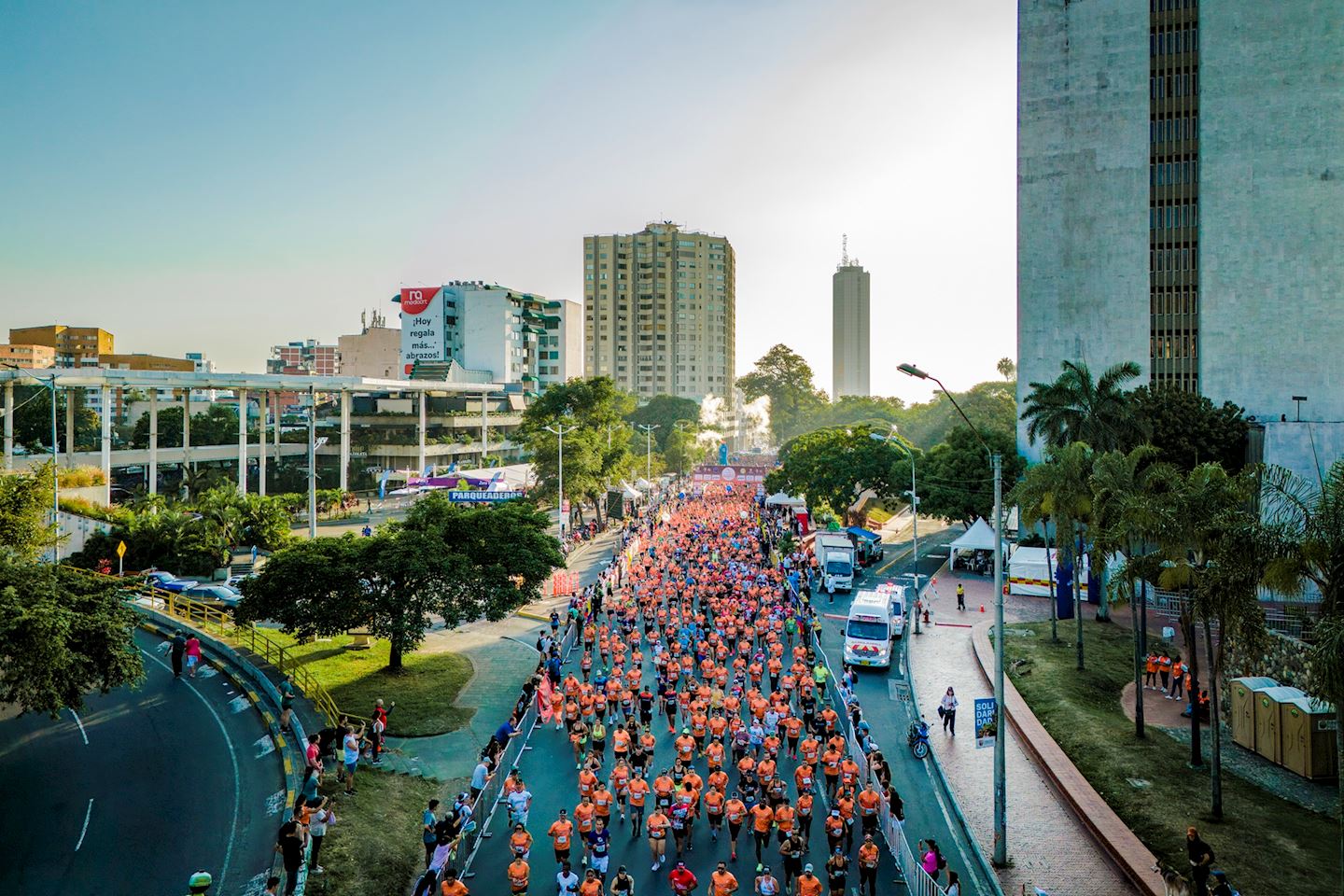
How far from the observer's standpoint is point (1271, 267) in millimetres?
50469

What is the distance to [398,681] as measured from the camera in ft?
78.3

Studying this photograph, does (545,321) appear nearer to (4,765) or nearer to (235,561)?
(235,561)

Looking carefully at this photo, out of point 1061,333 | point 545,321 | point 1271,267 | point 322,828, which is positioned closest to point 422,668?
point 322,828

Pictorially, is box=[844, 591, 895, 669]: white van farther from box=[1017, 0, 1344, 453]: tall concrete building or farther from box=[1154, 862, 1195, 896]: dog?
box=[1017, 0, 1344, 453]: tall concrete building

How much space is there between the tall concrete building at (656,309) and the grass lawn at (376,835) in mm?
143438

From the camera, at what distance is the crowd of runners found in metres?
13.3

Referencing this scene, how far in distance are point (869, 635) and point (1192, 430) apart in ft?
79.6

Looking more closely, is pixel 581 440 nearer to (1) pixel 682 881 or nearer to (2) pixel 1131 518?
(2) pixel 1131 518

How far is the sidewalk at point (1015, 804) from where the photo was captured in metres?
13.9

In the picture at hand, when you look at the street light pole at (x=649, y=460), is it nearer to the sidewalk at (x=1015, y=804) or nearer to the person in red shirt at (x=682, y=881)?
the sidewalk at (x=1015, y=804)

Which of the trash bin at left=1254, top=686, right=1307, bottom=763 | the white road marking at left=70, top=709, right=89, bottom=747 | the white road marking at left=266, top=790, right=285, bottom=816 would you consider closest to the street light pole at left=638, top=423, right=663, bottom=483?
the white road marking at left=70, top=709, right=89, bottom=747

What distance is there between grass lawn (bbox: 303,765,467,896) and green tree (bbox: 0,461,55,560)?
9.67m

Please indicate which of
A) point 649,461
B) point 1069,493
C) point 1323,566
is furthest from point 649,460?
point 1323,566

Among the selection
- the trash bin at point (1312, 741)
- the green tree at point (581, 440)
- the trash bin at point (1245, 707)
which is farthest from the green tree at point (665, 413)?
the trash bin at point (1312, 741)
